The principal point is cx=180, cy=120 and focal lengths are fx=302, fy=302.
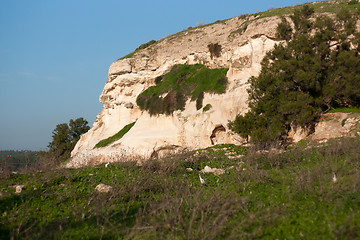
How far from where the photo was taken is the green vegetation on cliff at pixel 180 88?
20.6 m

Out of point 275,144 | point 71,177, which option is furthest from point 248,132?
point 71,177

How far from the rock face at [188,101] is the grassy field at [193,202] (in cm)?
403

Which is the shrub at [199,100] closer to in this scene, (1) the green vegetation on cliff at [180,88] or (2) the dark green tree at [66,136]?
(1) the green vegetation on cliff at [180,88]

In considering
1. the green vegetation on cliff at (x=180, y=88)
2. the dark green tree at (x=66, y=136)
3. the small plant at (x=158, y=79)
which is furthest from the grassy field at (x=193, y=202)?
the dark green tree at (x=66, y=136)

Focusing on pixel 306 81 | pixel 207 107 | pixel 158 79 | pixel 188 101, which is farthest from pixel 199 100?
pixel 306 81

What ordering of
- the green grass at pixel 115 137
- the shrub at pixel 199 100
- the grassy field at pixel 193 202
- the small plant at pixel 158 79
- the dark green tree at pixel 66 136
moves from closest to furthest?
the grassy field at pixel 193 202, the shrub at pixel 199 100, the green grass at pixel 115 137, the small plant at pixel 158 79, the dark green tree at pixel 66 136

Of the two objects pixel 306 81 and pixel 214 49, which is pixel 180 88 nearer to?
pixel 214 49

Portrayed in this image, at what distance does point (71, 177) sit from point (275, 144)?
8519mm

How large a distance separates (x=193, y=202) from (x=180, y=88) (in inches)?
684

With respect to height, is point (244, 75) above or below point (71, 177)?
above

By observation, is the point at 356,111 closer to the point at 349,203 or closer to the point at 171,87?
the point at 349,203

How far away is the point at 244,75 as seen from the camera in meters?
18.7

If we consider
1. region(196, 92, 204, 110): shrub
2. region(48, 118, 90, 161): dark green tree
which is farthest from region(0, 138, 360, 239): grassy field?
region(48, 118, 90, 161): dark green tree

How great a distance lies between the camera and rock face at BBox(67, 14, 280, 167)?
18109 millimetres
